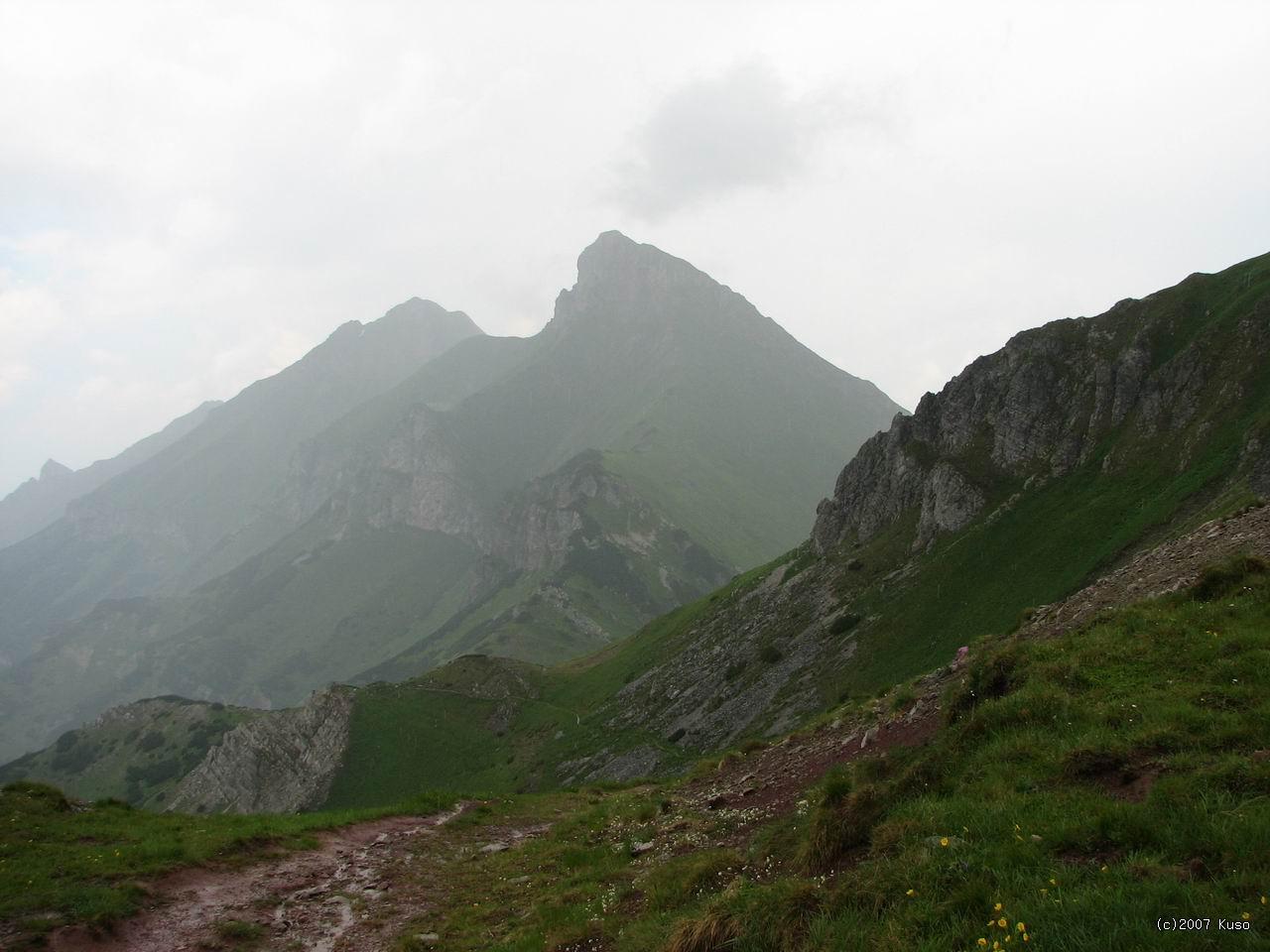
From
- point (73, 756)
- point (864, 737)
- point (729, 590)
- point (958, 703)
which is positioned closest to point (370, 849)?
point (864, 737)

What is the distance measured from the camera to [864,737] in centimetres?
2119

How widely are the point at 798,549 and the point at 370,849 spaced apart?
259 ft

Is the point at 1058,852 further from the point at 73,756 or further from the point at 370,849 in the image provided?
the point at 73,756

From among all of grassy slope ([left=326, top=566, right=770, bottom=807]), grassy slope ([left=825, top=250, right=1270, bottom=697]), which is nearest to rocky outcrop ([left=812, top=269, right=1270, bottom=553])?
grassy slope ([left=825, top=250, right=1270, bottom=697])

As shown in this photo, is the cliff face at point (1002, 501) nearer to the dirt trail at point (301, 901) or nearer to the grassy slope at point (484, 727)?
the grassy slope at point (484, 727)

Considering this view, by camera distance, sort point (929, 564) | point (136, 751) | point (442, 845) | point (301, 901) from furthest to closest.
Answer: point (136, 751) → point (929, 564) → point (442, 845) → point (301, 901)

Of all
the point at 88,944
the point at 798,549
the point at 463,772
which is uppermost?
the point at 88,944

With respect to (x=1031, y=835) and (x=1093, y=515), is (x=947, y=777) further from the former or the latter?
(x=1093, y=515)

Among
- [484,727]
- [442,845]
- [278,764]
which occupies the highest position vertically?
[442,845]

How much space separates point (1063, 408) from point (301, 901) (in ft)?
220

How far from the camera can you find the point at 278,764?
106 m

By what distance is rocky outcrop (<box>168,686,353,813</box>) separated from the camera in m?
91.5

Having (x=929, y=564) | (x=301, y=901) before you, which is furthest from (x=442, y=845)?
(x=929, y=564)

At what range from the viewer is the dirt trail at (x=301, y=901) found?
16359mm
